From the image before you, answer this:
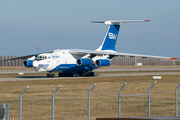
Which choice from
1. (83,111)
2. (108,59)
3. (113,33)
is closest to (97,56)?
(108,59)

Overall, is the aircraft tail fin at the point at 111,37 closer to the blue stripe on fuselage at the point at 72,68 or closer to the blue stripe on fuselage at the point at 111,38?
the blue stripe on fuselage at the point at 111,38

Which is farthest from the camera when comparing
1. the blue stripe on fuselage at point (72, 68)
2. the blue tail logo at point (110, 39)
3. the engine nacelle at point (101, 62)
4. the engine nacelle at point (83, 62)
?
the blue tail logo at point (110, 39)

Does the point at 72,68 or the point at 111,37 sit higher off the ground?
the point at 111,37

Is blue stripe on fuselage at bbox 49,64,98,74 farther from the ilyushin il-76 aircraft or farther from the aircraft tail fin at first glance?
the aircraft tail fin

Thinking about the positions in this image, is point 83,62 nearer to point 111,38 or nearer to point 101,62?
point 101,62

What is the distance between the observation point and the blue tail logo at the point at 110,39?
155 feet

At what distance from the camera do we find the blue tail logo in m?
47.4

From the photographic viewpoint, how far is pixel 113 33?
48281mm

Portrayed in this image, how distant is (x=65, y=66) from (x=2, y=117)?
35.4 metres

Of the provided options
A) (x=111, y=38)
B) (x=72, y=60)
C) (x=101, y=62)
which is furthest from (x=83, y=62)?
(x=111, y=38)

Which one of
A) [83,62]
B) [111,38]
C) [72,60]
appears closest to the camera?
[83,62]

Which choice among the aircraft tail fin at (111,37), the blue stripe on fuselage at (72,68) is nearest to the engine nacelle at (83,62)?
the blue stripe on fuselage at (72,68)

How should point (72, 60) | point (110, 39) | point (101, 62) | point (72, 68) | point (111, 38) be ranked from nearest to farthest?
point (101, 62)
point (72, 68)
point (72, 60)
point (110, 39)
point (111, 38)

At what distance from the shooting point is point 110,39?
47750 millimetres
